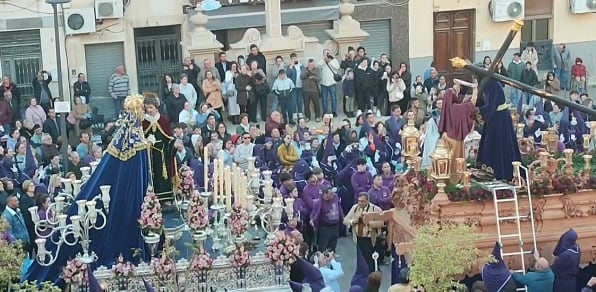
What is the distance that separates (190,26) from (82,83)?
3.21 metres

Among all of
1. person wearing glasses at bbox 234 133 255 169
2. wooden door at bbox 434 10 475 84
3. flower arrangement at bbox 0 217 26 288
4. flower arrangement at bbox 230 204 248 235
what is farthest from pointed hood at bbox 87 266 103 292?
wooden door at bbox 434 10 475 84

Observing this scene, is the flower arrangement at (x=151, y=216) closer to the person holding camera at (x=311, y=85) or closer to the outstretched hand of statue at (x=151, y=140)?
the outstretched hand of statue at (x=151, y=140)

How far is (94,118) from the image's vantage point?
2512 centimetres

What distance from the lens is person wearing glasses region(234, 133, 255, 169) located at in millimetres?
19969

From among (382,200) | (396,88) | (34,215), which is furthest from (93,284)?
(396,88)

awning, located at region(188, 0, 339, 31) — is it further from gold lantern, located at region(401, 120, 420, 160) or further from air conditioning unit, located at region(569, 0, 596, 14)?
gold lantern, located at region(401, 120, 420, 160)

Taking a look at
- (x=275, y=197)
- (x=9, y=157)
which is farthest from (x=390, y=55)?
(x=275, y=197)

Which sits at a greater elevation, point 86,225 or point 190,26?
point 190,26

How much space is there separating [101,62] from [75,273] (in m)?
13.6

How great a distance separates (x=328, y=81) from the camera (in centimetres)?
2542

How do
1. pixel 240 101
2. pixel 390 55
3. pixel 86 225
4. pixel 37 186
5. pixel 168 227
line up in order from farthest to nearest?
pixel 390 55
pixel 240 101
pixel 37 186
pixel 168 227
pixel 86 225

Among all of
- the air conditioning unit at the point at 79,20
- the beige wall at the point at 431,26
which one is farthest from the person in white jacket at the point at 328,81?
the air conditioning unit at the point at 79,20

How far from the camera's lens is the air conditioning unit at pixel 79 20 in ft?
87.5

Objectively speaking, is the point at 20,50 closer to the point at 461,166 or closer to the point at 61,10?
the point at 61,10
